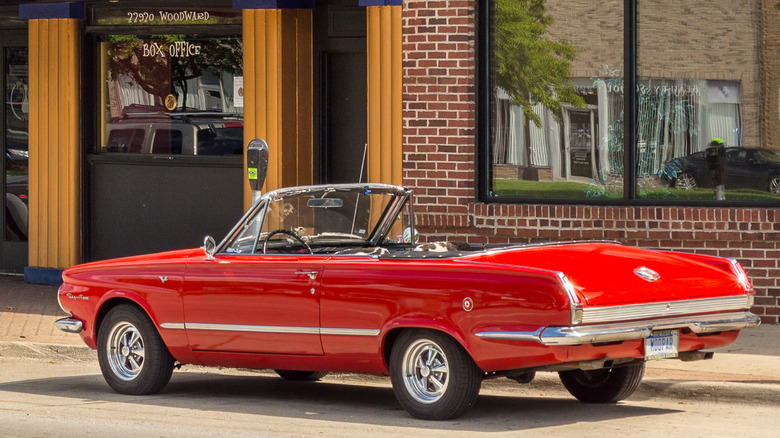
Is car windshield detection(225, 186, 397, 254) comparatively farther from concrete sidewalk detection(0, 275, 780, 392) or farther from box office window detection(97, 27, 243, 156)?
box office window detection(97, 27, 243, 156)

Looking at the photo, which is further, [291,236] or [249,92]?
[249,92]

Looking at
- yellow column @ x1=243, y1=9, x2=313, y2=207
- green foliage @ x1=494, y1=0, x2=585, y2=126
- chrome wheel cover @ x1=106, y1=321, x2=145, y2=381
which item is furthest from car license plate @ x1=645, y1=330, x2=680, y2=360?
yellow column @ x1=243, y1=9, x2=313, y2=207

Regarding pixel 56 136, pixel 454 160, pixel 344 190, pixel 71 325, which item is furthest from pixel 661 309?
pixel 56 136

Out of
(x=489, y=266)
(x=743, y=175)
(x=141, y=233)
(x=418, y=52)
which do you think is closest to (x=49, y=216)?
(x=141, y=233)

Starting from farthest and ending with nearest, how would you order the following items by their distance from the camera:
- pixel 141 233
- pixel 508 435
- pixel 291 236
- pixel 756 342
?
pixel 141 233
pixel 756 342
pixel 291 236
pixel 508 435

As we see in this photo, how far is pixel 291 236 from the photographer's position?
353 inches

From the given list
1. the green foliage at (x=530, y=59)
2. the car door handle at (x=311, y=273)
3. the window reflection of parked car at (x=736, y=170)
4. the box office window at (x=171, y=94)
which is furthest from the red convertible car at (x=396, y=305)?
the box office window at (x=171, y=94)

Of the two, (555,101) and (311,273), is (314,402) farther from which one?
(555,101)

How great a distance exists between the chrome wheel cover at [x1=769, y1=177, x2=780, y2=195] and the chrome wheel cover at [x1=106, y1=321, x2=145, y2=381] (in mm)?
6029

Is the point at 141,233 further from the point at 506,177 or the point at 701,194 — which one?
the point at 701,194

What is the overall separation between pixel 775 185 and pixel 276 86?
505 centimetres

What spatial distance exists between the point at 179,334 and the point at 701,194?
5532 mm

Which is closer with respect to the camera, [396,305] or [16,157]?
[396,305]

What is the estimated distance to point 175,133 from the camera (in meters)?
14.8
